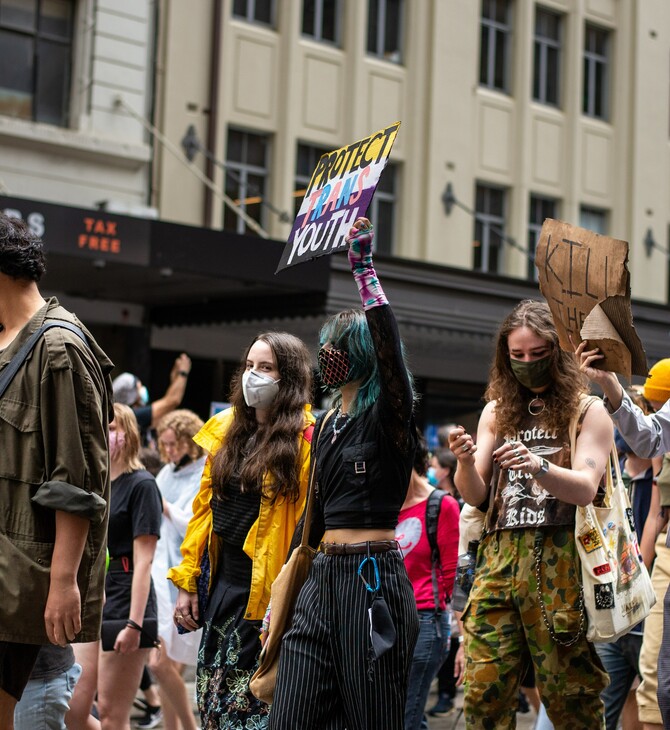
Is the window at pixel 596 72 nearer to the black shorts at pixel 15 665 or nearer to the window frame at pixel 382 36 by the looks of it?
the window frame at pixel 382 36

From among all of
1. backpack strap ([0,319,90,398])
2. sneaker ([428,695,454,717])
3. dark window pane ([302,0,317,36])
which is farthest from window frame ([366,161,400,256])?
backpack strap ([0,319,90,398])

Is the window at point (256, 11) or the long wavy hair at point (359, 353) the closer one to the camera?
the long wavy hair at point (359, 353)

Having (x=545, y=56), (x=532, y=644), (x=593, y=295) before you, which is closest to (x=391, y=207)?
(x=545, y=56)

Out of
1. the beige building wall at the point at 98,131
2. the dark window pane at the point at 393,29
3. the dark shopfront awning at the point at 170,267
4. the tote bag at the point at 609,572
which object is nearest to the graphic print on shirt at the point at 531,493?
the tote bag at the point at 609,572

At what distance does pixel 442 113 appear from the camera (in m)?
22.6

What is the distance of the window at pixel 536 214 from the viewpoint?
80.7 ft

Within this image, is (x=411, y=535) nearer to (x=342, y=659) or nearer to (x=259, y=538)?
(x=259, y=538)

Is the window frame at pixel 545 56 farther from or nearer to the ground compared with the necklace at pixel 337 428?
farther from the ground

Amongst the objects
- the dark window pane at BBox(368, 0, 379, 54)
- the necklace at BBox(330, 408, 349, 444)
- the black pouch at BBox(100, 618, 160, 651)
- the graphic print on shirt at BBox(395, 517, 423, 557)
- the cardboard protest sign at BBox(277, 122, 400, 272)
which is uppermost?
the dark window pane at BBox(368, 0, 379, 54)

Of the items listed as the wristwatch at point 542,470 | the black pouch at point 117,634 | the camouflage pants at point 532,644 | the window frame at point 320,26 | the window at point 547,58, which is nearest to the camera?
the wristwatch at point 542,470

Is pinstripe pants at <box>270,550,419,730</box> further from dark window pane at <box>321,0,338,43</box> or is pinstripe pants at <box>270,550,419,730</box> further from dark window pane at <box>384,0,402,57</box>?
dark window pane at <box>384,0,402,57</box>

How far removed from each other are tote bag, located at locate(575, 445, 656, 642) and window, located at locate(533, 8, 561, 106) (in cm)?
2070

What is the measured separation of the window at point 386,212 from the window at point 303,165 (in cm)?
154

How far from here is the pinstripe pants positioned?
432cm
